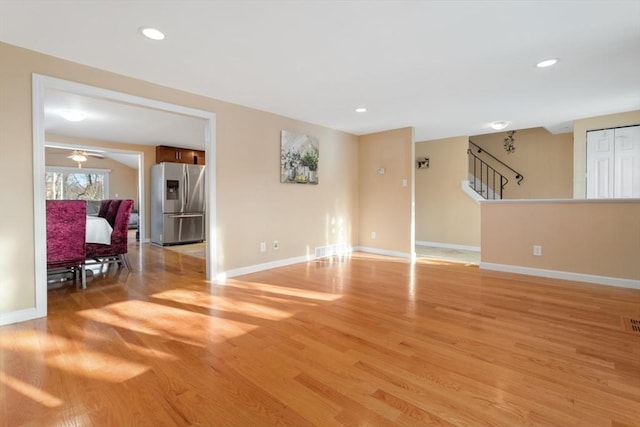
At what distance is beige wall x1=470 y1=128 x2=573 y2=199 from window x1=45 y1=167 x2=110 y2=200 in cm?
1197

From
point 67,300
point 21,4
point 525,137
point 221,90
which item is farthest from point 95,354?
point 525,137

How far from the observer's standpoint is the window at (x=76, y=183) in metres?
9.56

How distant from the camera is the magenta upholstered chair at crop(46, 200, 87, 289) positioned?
3236 mm

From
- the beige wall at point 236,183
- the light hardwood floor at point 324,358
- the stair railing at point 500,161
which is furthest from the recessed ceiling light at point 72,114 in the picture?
the stair railing at point 500,161

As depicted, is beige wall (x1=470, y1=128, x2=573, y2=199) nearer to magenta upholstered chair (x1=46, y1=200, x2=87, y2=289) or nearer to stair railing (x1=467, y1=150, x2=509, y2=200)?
stair railing (x1=467, y1=150, x2=509, y2=200)

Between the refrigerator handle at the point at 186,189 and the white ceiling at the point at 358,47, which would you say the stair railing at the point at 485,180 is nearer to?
the white ceiling at the point at 358,47

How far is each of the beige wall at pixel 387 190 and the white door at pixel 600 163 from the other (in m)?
2.68

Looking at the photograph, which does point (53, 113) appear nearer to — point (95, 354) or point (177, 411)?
point (95, 354)

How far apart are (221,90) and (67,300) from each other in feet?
9.09

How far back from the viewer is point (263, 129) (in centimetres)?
447

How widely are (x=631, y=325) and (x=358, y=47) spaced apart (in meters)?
3.21

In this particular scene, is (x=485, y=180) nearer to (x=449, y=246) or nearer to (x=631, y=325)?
(x=449, y=246)

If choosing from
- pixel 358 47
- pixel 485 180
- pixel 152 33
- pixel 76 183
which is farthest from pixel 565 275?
pixel 76 183

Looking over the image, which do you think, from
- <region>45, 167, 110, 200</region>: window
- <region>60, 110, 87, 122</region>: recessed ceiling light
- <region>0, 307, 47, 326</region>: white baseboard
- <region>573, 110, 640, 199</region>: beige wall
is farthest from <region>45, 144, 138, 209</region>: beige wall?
<region>573, 110, 640, 199</region>: beige wall
